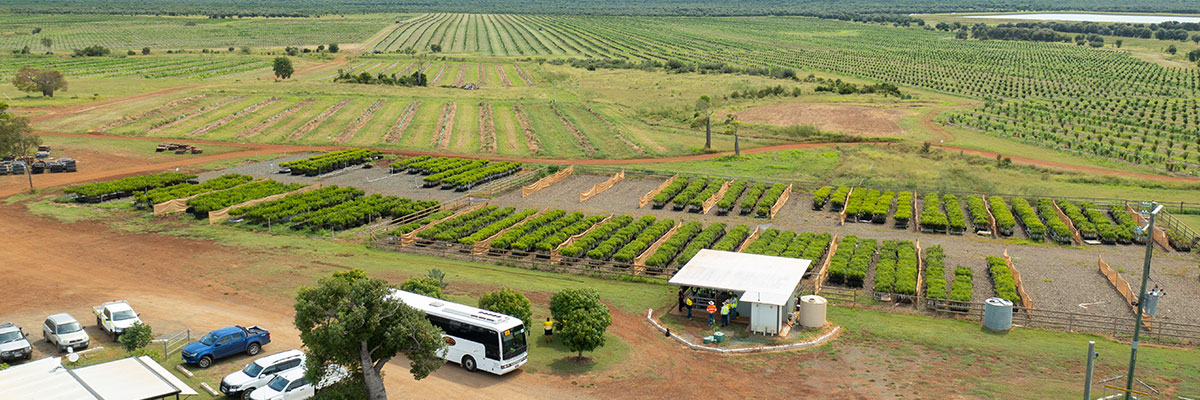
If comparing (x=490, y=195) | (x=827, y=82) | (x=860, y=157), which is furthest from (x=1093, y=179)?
(x=827, y=82)

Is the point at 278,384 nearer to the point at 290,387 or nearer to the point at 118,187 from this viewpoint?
the point at 290,387

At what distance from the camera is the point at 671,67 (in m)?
167

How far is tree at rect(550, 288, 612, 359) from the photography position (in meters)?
31.3

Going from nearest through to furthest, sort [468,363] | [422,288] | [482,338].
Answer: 1. [482,338]
2. [468,363]
3. [422,288]

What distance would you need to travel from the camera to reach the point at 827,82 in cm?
14162

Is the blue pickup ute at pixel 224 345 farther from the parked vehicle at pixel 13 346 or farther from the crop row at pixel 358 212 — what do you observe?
the crop row at pixel 358 212

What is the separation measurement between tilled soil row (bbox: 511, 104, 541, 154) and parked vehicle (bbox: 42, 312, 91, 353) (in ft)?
183

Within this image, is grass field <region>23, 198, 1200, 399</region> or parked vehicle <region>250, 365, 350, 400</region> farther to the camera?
grass field <region>23, 198, 1200, 399</region>

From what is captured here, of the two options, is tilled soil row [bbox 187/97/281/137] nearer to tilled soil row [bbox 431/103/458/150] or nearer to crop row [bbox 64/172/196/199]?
tilled soil row [bbox 431/103/458/150]

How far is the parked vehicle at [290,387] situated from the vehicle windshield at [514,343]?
5.48 metres

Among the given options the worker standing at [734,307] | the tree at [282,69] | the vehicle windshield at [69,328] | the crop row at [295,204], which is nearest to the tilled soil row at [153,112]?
the tree at [282,69]

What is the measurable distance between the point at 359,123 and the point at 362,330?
3104 inches

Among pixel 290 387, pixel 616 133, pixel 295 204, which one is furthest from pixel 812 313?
pixel 616 133

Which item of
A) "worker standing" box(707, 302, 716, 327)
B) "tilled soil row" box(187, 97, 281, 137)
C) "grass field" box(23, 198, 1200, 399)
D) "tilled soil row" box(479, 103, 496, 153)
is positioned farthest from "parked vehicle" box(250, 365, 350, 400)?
"tilled soil row" box(187, 97, 281, 137)
